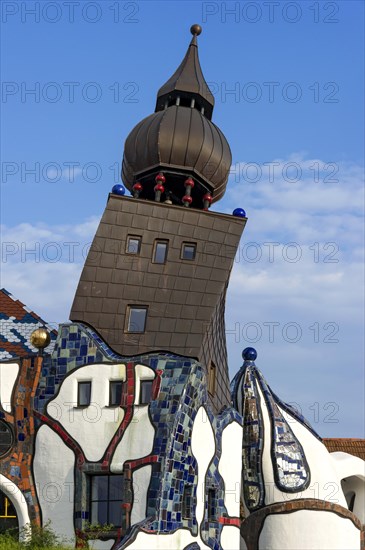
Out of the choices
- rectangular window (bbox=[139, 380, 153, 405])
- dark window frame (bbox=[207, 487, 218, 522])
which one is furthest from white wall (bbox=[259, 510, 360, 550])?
rectangular window (bbox=[139, 380, 153, 405])

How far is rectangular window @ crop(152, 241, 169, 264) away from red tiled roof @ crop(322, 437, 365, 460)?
27.7ft

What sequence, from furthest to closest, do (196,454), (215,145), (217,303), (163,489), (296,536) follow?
(215,145)
(296,536)
(217,303)
(196,454)
(163,489)

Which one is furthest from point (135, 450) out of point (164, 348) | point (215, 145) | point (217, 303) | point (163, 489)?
point (215, 145)

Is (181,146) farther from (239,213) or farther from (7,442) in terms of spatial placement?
(7,442)

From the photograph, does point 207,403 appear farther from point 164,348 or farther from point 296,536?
point 296,536

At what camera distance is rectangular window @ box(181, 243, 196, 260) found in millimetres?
16531

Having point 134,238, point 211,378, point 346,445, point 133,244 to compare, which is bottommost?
point 346,445

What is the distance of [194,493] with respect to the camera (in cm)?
1465

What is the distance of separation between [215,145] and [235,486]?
669cm

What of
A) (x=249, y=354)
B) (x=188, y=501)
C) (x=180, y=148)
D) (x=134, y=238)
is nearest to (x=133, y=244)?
(x=134, y=238)

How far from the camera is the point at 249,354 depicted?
1928 centimetres

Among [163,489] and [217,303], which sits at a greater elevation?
[217,303]

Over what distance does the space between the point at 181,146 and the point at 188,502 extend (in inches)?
277

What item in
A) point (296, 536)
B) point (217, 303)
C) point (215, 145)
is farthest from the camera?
point (215, 145)
